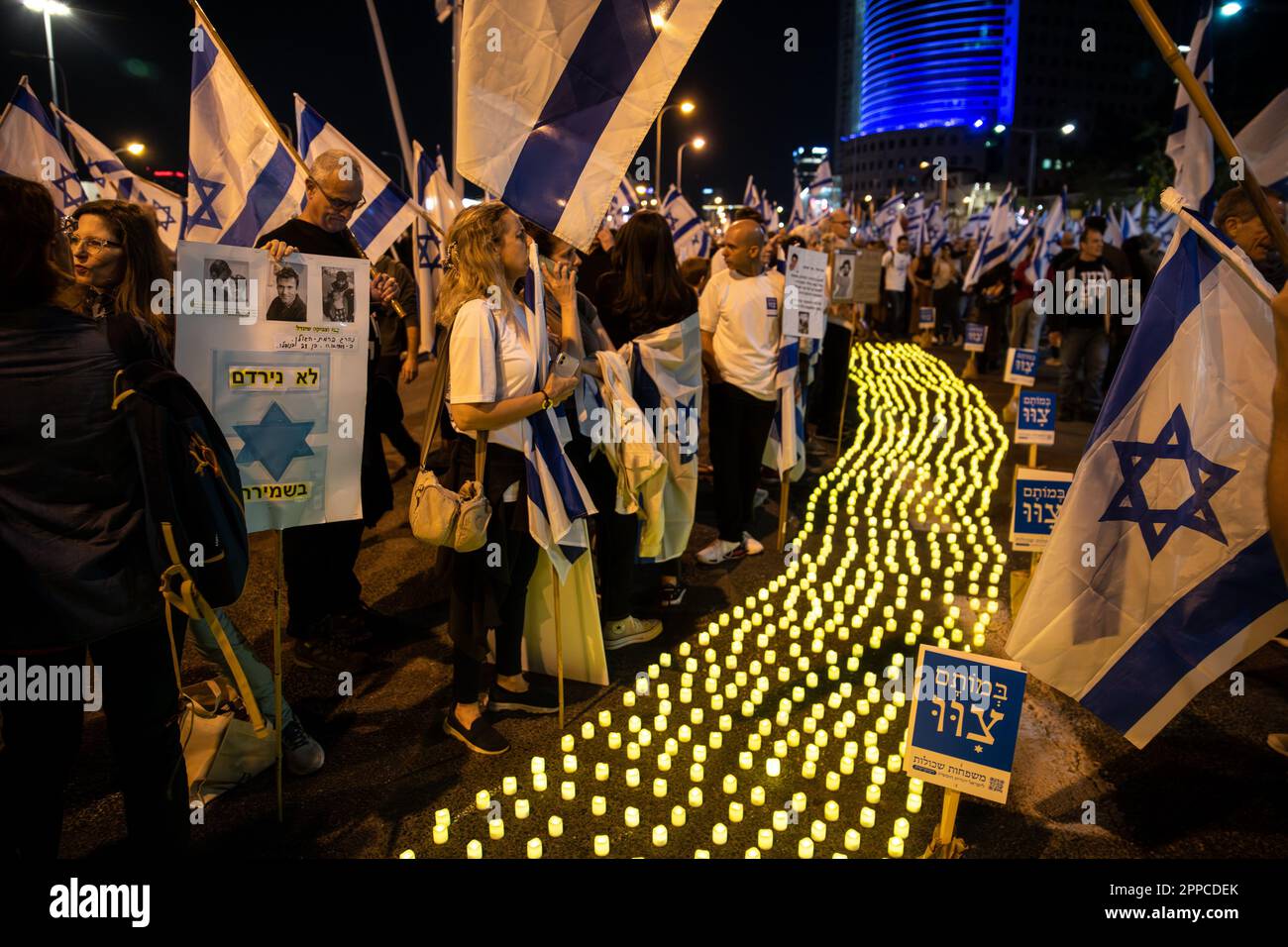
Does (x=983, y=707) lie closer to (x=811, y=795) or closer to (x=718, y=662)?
(x=811, y=795)

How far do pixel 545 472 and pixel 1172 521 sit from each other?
96.1 inches

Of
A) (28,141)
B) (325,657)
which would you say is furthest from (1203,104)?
(28,141)

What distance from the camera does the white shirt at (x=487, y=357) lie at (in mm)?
3174

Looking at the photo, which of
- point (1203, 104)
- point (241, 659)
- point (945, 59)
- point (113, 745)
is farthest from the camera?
point (945, 59)

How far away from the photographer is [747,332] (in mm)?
5652

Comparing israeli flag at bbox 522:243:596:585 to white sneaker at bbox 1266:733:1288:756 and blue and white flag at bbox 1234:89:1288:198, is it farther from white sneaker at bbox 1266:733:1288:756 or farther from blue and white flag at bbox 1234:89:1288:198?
white sneaker at bbox 1266:733:1288:756

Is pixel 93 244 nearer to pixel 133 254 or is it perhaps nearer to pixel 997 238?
pixel 133 254

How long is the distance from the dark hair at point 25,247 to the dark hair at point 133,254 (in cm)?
60

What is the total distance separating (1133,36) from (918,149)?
3037cm

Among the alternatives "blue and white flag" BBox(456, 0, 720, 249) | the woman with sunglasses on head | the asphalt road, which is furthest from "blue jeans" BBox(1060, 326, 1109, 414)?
the woman with sunglasses on head

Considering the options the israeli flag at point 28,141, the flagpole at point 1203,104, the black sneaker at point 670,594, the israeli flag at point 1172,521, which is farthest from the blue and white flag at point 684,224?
the flagpole at point 1203,104

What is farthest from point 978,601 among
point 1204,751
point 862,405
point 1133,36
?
point 1133,36

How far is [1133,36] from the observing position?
109 metres
